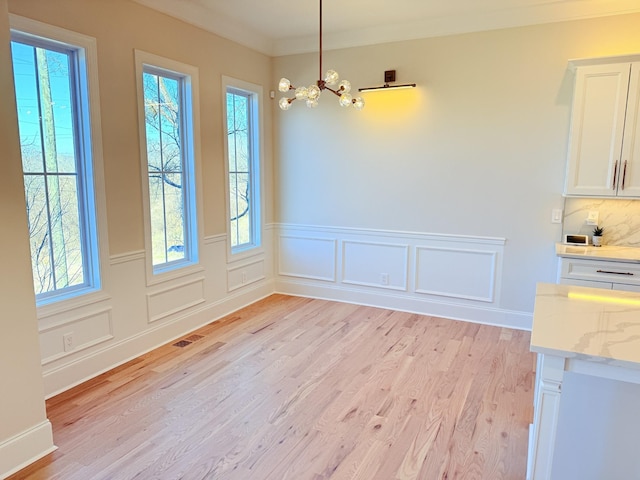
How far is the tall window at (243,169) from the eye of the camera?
450 cm

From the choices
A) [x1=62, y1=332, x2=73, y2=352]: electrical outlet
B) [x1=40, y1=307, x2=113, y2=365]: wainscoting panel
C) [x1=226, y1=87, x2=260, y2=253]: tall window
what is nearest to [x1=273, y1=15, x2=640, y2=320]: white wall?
[x1=226, y1=87, x2=260, y2=253]: tall window

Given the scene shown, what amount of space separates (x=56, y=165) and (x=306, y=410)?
232cm

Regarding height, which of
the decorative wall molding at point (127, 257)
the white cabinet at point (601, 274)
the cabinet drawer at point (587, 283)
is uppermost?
the decorative wall molding at point (127, 257)

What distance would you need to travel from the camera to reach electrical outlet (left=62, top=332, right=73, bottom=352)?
115 inches

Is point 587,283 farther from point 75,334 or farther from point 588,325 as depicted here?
point 75,334

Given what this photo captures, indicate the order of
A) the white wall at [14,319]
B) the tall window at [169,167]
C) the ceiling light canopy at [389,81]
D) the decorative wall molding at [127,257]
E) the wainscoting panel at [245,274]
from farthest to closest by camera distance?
the wainscoting panel at [245,274] < the ceiling light canopy at [389,81] < the tall window at [169,167] < the decorative wall molding at [127,257] < the white wall at [14,319]

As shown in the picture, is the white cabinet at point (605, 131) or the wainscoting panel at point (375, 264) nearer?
the white cabinet at point (605, 131)

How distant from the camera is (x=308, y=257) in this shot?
16.8ft

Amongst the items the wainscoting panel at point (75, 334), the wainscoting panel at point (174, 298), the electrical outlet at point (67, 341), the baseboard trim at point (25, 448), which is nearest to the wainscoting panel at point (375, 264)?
the wainscoting panel at point (174, 298)

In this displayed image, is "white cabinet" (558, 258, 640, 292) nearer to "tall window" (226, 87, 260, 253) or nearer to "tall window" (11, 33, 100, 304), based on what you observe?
"tall window" (226, 87, 260, 253)

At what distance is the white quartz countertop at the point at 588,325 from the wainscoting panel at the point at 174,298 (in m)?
2.92

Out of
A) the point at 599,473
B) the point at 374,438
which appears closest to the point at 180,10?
the point at 374,438

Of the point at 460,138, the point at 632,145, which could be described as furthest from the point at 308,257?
the point at 632,145

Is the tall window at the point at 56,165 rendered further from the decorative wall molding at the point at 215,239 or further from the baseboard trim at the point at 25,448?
the decorative wall molding at the point at 215,239
